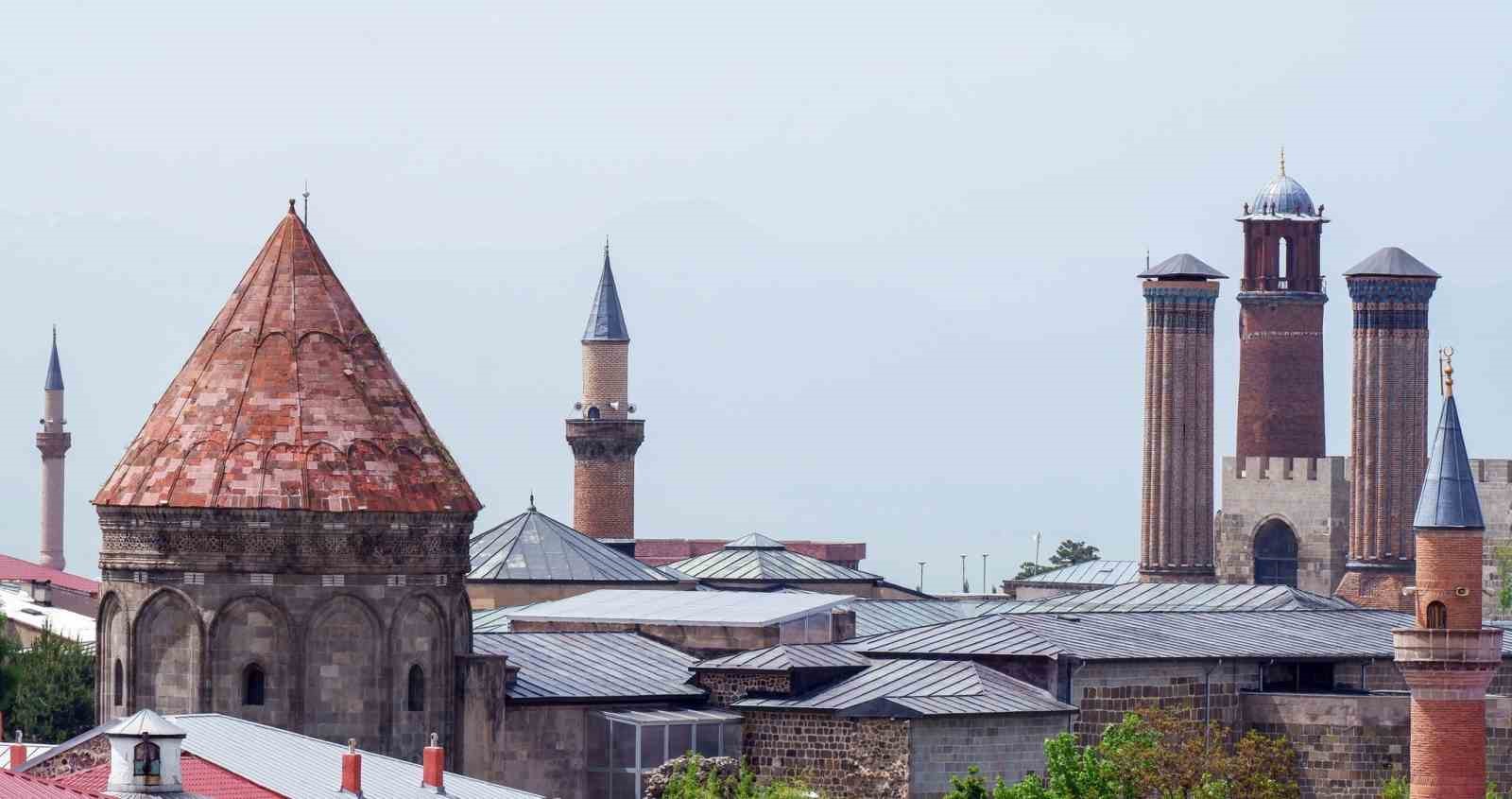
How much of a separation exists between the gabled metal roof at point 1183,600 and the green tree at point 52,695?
46.9 feet

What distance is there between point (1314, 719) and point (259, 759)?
1749 centimetres

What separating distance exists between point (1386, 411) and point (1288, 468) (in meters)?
4.71

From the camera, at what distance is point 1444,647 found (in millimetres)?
44875

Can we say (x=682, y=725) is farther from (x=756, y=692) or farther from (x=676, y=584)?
(x=676, y=584)

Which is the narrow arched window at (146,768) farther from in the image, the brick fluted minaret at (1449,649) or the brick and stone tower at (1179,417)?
the brick and stone tower at (1179,417)

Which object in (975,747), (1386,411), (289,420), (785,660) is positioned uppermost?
(1386,411)

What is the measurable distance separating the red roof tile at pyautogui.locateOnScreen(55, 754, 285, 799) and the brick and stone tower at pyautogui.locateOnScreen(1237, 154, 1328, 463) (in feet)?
196

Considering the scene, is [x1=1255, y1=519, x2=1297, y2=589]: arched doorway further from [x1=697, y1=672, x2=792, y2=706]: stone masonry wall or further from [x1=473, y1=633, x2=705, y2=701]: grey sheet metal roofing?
[x1=697, y1=672, x2=792, y2=706]: stone masonry wall

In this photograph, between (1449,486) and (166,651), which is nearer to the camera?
A: (166,651)

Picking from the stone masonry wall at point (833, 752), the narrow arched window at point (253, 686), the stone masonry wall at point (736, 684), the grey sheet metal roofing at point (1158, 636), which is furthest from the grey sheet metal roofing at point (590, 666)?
the narrow arched window at point (253, 686)

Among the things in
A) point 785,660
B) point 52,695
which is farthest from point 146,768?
point 52,695

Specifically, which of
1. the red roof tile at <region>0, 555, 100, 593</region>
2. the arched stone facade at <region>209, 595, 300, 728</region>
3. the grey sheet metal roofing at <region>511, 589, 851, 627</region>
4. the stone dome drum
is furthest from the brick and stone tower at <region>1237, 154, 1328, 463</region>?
the arched stone facade at <region>209, 595, 300, 728</region>

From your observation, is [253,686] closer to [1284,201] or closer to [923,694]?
[923,694]

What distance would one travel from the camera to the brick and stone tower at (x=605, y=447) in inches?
2928
